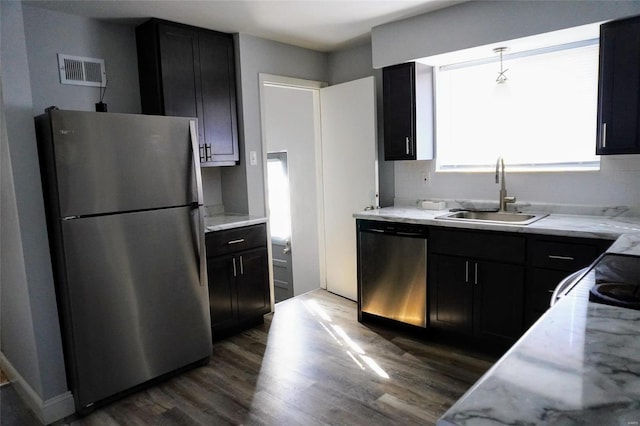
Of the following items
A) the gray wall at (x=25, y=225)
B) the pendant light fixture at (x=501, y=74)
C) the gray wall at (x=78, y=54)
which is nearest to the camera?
the gray wall at (x=25, y=225)

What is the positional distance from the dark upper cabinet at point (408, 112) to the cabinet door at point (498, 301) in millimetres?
1112

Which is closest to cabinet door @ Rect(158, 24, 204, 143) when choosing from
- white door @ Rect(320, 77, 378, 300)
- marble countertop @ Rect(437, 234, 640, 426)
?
white door @ Rect(320, 77, 378, 300)

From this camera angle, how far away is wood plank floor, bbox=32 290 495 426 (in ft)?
7.49

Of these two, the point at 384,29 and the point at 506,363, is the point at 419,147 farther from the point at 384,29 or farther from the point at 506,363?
the point at 506,363

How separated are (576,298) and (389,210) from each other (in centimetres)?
224

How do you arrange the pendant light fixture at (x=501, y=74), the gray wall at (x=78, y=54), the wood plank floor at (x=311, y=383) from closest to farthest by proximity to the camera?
1. the wood plank floor at (x=311, y=383)
2. the gray wall at (x=78, y=54)
3. the pendant light fixture at (x=501, y=74)

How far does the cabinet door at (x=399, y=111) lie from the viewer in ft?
10.9

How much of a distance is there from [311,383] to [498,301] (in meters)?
1.30

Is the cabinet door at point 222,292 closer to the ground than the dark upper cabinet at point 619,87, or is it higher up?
closer to the ground

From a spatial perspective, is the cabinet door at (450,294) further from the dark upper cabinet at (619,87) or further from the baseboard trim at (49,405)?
the baseboard trim at (49,405)

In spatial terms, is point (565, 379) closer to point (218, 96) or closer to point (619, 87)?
point (619, 87)

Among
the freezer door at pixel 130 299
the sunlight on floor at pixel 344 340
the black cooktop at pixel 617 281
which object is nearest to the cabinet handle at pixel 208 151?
the freezer door at pixel 130 299

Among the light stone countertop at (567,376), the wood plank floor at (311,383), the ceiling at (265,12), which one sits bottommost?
the wood plank floor at (311,383)

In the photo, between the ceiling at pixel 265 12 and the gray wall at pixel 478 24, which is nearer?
the gray wall at pixel 478 24
